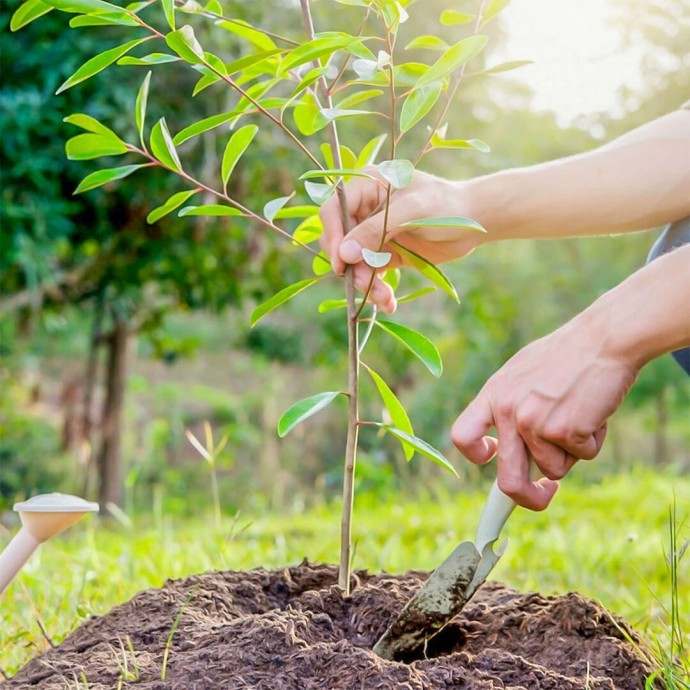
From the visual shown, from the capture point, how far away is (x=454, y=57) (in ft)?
3.60

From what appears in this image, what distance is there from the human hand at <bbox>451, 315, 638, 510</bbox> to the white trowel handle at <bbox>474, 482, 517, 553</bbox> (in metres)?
0.05

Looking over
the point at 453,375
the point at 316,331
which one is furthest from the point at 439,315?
the point at 316,331

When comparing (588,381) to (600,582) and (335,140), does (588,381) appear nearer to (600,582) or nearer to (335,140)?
(335,140)

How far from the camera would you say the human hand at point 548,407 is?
100cm

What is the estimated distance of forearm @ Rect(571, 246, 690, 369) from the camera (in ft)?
3.38

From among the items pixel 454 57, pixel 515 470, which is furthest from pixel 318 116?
pixel 515 470

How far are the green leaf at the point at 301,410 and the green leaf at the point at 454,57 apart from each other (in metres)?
0.45

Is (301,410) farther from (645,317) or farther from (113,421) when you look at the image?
(113,421)

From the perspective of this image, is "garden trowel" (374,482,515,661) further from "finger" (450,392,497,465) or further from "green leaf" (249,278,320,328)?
"green leaf" (249,278,320,328)

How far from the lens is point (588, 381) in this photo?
1015 mm

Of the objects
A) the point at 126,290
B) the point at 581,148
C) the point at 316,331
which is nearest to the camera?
the point at 126,290

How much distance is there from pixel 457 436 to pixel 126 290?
14.5 feet

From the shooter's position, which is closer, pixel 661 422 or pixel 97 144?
pixel 97 144

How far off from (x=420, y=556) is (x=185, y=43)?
181 centimetres
